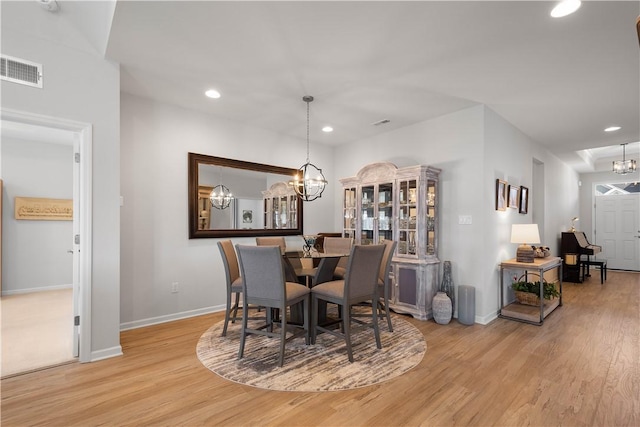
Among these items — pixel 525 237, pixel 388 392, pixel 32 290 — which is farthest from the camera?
pixel 32 290

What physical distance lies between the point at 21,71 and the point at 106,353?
8.04 feet

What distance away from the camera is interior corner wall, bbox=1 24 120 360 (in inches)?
97.7

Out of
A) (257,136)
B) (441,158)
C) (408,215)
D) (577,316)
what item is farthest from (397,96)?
(577,316)

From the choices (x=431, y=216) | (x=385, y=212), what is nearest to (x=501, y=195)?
(x=431, y=216)

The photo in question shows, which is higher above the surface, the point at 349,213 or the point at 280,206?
the point at 280,206

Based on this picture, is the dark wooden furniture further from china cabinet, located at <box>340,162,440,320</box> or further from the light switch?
china cabinet, located at <box>340,162,440,320</box>

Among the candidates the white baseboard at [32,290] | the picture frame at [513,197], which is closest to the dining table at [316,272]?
the picture frame at [513,197]

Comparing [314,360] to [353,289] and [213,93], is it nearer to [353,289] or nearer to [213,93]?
[353,289]

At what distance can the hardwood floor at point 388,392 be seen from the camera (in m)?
1.91

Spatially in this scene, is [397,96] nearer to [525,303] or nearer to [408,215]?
[408,215]

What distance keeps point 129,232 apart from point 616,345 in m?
5.30

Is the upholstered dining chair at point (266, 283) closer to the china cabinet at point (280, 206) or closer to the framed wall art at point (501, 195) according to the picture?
Result: the china cabinet at point (280, 206)

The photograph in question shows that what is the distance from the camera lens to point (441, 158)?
411 centimetres

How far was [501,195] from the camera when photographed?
4.05 metres
